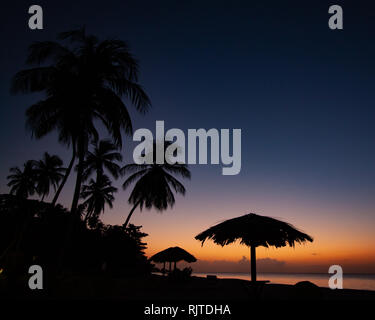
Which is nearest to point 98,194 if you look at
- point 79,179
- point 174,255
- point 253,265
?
point 174,255

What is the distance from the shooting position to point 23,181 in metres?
33.1

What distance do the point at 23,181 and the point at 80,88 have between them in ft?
86.2

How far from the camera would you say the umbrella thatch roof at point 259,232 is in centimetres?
901

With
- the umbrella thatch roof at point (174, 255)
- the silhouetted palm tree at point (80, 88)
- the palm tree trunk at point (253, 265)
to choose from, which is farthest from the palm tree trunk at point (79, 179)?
the umbrella thatch roof at point (174, 255)

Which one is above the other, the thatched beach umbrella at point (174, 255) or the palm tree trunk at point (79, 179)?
the palm tree trunk at point (79, 179)

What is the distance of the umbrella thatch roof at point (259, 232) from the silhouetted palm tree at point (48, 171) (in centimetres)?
2544

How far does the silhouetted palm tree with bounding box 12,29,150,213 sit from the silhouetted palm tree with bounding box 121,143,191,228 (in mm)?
9696

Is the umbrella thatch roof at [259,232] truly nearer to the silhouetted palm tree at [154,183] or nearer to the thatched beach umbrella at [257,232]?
the thatched beach umbrella at [257,232]

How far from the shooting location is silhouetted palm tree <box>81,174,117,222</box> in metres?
28.8

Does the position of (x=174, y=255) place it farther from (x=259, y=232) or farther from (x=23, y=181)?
(x=23, y=181)

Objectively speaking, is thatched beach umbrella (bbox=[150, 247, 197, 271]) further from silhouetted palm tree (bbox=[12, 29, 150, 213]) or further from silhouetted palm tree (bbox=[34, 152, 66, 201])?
silhouetted palm tree (bbox=[34, 152, 66, 201])

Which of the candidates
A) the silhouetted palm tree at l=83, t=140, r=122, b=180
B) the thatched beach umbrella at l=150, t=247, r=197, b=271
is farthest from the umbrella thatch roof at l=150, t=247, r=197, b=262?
the silhouetted palm tree at l=83, t=140, r=122, b=180

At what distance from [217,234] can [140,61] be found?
7.64 meters

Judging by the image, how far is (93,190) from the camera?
29.1 metres
